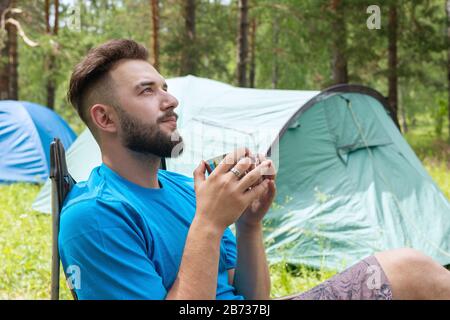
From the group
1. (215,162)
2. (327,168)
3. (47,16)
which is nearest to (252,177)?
(215,162)

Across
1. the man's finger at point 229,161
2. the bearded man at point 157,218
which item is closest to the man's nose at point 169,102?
the bearded man at point 157,218

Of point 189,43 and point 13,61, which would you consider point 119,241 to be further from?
point 13,61

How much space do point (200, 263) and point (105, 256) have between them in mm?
232

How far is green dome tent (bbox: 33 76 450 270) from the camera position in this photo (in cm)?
425

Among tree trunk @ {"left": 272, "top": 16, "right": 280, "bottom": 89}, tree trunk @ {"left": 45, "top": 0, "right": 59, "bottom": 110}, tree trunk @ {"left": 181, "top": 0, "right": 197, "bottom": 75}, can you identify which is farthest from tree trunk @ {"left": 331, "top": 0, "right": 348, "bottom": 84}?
tree trunk @ {"left": 45, "top": 0, "right": 59, "bottom": 110}

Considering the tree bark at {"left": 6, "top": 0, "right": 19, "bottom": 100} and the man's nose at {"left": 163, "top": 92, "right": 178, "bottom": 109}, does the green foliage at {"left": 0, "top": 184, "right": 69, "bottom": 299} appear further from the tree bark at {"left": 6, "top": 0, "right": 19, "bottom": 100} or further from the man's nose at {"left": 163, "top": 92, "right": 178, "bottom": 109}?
the tree bark at {"left": 6, "top": 0, "right": 19, "bottom": 100}

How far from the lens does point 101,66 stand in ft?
4.97

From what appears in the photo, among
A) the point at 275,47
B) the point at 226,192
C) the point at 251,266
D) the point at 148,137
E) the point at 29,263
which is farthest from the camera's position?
the point at 275,47

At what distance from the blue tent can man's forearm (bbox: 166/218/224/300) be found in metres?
6.27

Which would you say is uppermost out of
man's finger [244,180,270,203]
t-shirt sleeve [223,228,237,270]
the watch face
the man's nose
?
the man's nose

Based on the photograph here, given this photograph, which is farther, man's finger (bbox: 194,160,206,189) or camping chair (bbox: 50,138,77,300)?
camping chair (bbox: 50,138,77,300)
